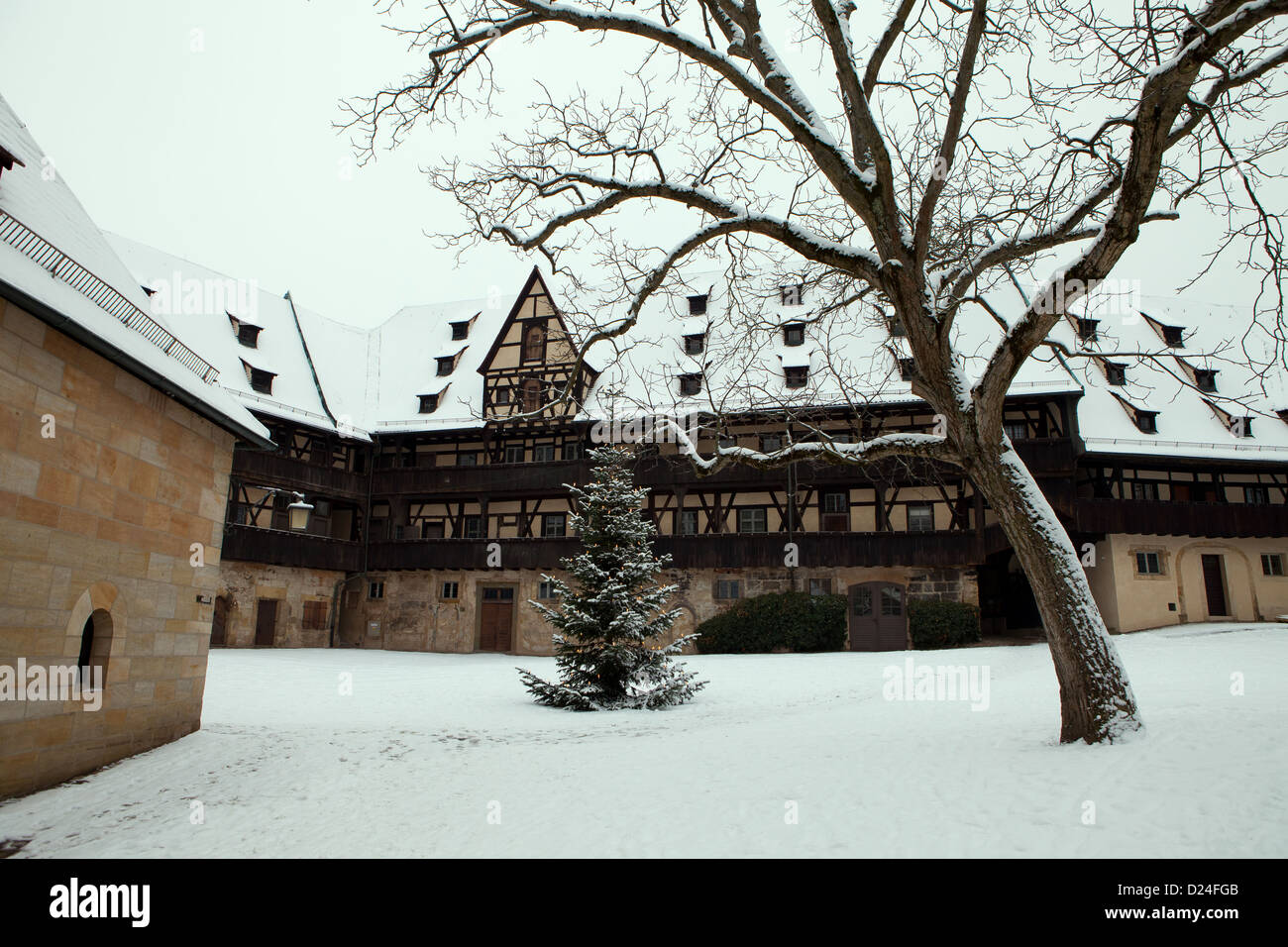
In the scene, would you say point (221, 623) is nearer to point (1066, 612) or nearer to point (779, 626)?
point (779, 626)

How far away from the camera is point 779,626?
24234 millimetres

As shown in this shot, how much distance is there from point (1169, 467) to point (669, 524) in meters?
15.6

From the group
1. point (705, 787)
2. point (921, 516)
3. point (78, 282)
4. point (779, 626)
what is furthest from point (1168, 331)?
point (78, 282)

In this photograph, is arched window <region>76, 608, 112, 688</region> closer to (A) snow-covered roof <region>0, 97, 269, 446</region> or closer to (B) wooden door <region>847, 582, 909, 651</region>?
(A) snow-covered roof <region>0, 97, 269, 446</region>

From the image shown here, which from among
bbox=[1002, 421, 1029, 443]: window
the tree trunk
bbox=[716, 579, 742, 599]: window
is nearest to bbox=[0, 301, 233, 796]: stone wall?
the tree trunk

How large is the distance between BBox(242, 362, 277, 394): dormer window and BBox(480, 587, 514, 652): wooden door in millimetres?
10548

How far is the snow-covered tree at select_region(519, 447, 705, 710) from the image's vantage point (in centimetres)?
1380

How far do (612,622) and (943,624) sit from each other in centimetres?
1341

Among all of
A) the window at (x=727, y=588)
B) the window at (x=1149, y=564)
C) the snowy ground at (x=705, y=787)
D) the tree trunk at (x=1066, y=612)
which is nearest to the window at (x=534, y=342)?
the window at (x=727, y=588)

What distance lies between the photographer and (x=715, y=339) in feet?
98.1

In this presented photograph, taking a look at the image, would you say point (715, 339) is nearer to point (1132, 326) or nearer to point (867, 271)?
point (1132, 326)

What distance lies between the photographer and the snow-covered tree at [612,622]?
1380 cm

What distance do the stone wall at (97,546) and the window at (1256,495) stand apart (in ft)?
92.0
